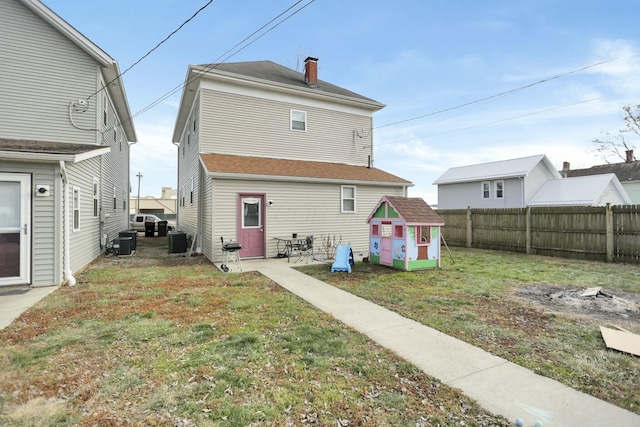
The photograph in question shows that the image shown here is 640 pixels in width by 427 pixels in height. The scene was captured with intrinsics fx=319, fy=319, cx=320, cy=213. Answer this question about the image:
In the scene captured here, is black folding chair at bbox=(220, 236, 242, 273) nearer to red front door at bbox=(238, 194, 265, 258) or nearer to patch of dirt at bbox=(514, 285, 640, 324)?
red front door at bbox=(238, 194, 265, 258)

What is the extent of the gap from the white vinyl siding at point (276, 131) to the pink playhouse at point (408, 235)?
523cm

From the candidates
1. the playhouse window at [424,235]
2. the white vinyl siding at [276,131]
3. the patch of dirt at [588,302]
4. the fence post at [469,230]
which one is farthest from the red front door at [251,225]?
the fence post at [469,230]

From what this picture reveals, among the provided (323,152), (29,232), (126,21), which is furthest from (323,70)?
(29,232)

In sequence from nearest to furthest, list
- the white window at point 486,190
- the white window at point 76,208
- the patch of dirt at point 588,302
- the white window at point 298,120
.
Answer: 1. the patch of dirt at point 588,302
2. the white window at point 76,208
3. the white window at point 298,120
4. the white window at point 486,190

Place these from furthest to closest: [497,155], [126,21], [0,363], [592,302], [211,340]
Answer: [497,155]
[126,21]
[592,302]
[211,340]
[0,363]

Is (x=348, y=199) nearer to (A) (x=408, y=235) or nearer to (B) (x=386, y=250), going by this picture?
(B) (x=386, y=250)

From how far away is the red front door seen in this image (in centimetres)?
1106

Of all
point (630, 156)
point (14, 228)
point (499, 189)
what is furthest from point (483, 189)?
point (14, 228)

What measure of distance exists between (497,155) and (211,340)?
31.6 metres

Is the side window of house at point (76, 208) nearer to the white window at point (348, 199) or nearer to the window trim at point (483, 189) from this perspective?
the white window at point (348, 199)

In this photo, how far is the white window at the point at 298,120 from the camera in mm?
13539

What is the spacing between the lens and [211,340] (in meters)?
4.14

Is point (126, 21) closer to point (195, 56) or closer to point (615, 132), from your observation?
point (195, 56)

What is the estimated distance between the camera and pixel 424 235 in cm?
992
